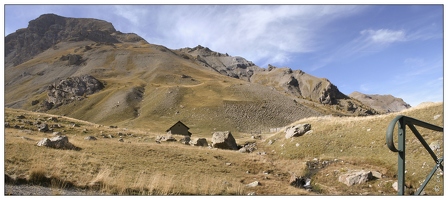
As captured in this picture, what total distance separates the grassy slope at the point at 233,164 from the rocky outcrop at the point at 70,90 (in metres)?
123

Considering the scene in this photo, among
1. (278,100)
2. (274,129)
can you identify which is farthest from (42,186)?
(278,100)

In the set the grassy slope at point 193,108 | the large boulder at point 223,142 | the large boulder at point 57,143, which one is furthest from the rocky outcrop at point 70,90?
the large boulder at point 57,143

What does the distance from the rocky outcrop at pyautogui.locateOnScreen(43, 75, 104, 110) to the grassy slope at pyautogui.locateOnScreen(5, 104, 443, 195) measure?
123065 millimetres

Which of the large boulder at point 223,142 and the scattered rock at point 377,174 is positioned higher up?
the large boulder at point 223,142

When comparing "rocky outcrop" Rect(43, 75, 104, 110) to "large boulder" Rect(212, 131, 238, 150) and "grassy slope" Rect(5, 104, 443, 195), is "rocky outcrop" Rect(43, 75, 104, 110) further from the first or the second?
"grassy slope" Rect(5, 104, 443, 195)

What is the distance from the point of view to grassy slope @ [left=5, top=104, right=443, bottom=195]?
14359 mm

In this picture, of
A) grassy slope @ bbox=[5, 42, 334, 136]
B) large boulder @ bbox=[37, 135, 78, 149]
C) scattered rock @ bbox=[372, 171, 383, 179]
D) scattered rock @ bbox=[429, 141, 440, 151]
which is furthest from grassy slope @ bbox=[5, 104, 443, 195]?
grassy slope @ bbox=[5, 42, 334, 136]

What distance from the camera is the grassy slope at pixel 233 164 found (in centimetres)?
1436

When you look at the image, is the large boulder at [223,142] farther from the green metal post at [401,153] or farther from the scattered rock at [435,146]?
the green metal post at [401,153]

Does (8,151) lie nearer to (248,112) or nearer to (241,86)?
(248,112)

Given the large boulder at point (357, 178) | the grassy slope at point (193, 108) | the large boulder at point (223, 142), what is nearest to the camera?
the large boulder at point (357, 178)

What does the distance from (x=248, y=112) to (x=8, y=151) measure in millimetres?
89358

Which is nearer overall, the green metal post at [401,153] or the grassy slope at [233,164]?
the green metal post at [401,153]

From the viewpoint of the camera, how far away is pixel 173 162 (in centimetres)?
2442
